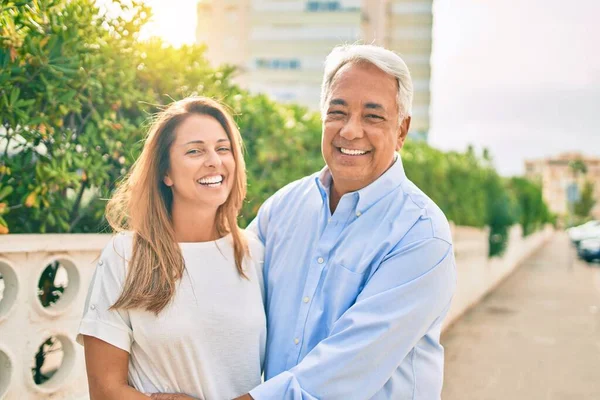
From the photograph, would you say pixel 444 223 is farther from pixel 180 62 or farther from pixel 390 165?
pixel 180 62

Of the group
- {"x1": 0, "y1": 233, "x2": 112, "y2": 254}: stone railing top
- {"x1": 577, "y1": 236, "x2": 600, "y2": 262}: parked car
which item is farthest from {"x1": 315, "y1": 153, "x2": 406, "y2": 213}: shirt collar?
{"x1": 577, "y1": 236, "x2": 600, "y2": 262}: parked car

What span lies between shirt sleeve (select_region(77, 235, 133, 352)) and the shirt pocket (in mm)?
704

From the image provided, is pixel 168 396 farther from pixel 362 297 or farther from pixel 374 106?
pixel 374 106

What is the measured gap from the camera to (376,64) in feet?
8.29

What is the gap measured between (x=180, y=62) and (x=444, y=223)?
2286 millimetres

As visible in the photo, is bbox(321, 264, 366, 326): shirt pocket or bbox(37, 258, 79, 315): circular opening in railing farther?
bbox(37, 258, 79, 315): circular opening in railing

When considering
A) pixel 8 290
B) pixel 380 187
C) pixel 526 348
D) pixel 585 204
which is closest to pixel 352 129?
pixel 380 187

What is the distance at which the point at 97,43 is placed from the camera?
11.9ft

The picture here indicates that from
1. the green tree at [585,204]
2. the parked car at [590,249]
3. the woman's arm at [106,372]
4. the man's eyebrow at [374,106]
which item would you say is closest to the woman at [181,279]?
the woman's arm at [106,372]

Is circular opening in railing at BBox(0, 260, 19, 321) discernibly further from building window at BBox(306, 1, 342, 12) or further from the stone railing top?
building window at BBox(306, 1, 342, 12)

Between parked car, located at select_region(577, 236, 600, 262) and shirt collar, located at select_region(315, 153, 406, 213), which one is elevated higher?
shirt collar, located at select_region(315, 153, 406, 213)

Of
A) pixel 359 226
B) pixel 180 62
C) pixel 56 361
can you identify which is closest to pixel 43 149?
pixel 180 62

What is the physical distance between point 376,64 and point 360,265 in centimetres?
76

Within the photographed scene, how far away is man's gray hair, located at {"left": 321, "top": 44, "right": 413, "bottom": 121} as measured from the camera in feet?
8.33
